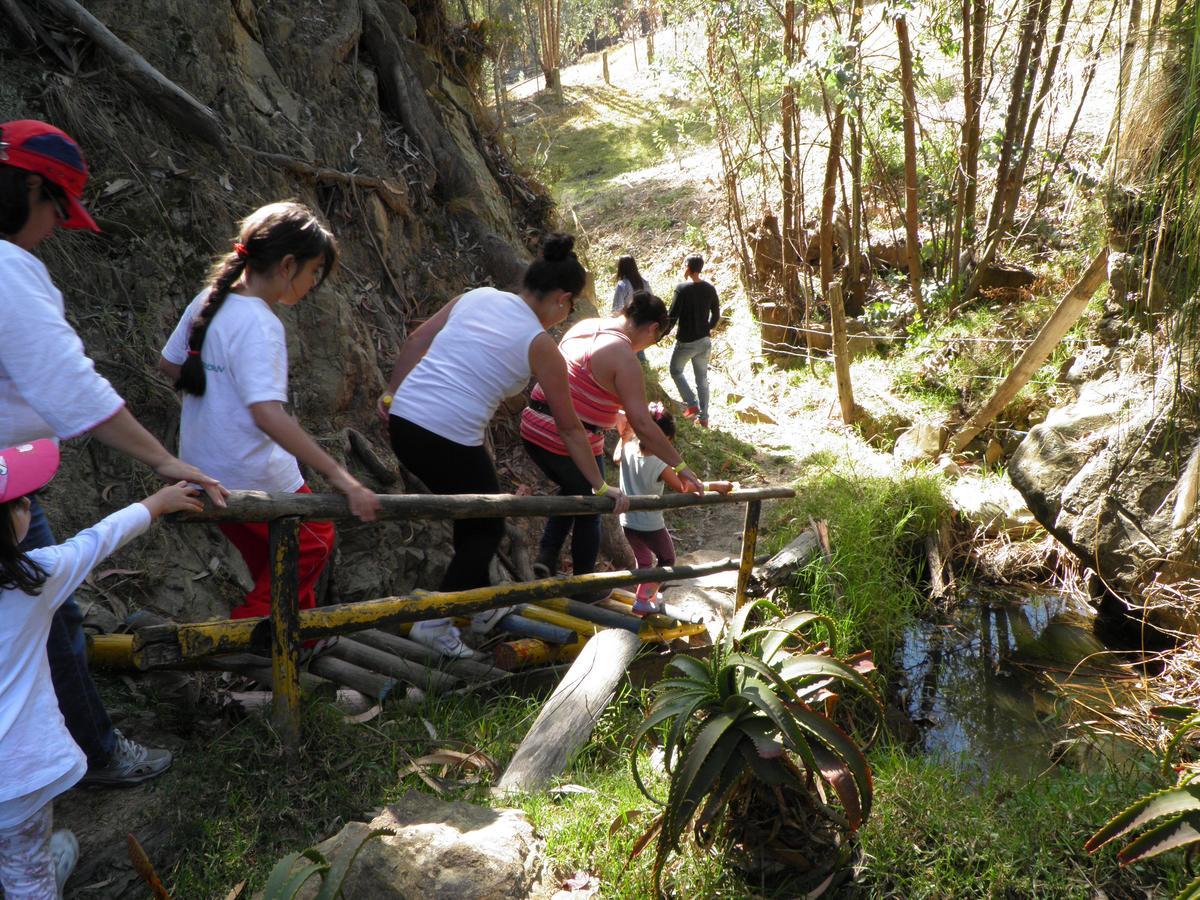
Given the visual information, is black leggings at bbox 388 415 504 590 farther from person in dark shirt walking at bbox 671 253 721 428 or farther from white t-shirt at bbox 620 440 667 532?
person in dark shirt walking at bbox 671 253 721 428

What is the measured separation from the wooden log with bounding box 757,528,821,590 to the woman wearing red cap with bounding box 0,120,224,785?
3.95m

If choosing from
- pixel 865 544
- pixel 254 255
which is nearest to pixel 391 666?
pixel 254 255

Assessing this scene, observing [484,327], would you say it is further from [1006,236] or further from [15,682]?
[1006,236]

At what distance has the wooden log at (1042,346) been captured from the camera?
6.39 metres

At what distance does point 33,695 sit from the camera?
1.93 m

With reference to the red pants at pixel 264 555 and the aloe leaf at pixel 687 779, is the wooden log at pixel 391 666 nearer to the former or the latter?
the red pants at pixel 264 555

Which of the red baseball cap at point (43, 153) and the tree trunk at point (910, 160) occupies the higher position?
the red baseball cap at point (43, 153)

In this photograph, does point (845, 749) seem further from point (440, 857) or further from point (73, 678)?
point (73, 678)

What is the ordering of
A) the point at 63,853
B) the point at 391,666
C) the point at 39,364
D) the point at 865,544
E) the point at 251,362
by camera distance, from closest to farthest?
the point at 39,364
the point at 63,853
the point at 251,362
the point at 391,666
the point at 865,544

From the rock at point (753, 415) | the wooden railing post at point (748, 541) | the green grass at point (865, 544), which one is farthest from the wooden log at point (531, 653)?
the rock at point (753, 415)

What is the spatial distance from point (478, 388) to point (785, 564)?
2.87 m

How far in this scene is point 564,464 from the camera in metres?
4.23

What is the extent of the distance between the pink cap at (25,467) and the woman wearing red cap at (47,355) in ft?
0.34

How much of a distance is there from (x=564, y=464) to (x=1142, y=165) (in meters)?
3.95
